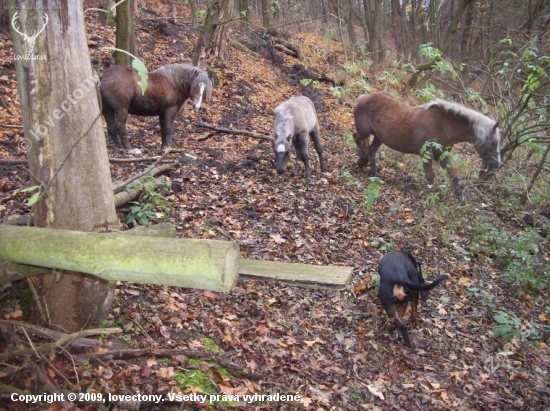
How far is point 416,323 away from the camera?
19.5ft

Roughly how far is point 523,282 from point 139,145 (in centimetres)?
719

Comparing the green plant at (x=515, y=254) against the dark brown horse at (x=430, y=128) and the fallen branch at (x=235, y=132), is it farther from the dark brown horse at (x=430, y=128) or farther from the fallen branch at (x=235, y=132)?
the fallen branch at (x=235, y=132)

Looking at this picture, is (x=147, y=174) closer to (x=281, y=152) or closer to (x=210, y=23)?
(x=281, y=152)

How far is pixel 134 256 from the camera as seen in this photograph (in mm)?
2289

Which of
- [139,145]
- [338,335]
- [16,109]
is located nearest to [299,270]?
[338,335]

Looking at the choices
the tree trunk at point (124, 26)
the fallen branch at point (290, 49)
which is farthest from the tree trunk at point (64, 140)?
the fallen branch at point (290, 49)

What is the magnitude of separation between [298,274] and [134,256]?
1.95 m

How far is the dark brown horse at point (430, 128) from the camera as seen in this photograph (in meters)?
9.01

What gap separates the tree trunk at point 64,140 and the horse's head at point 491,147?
7820 millimetres

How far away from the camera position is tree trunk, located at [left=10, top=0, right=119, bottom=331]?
3.01 meters

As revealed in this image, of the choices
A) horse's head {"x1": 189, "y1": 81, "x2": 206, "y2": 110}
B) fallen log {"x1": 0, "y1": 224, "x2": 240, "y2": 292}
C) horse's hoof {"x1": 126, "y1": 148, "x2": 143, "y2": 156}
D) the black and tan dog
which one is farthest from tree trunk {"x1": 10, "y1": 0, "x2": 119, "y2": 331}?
horse's head {"x1": 189, "y1": 81, "x2": 206, "y2": 110}

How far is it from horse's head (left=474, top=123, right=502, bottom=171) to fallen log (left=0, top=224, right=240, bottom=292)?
321 inches

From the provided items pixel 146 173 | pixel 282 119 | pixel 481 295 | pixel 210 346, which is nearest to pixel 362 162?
pixel 282 119

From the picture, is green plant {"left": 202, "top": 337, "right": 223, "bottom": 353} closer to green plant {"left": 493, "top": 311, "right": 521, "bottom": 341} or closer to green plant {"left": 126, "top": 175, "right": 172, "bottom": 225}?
green plant {"left": 126, "top": 175, "right": 172, "bottom": 225}
